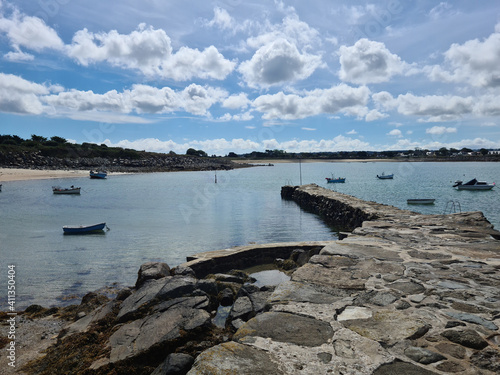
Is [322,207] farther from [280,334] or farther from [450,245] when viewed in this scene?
[280,334]

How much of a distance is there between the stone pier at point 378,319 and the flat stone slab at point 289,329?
12 millimetres

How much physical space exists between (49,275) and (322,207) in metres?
19.8

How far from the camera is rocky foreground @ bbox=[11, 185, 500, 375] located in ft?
11.2

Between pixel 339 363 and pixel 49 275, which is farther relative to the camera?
pixel 49 275

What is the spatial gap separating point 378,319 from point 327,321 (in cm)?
63

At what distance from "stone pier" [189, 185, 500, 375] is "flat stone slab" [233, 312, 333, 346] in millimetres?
12

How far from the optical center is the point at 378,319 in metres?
4.18

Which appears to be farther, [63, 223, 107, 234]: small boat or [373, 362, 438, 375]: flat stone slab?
[63, 223, 107, 234]: small boat

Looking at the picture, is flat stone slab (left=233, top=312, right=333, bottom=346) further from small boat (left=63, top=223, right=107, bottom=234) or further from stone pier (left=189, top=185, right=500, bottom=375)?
small boat (left=63, top=223, right=107, bottom=234)

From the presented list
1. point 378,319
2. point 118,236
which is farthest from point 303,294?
point 118,236

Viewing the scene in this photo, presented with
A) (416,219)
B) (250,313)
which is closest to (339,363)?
(250,313)

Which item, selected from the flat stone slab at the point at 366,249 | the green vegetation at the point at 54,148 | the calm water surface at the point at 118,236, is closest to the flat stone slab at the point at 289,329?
the flat stone slab at the point at 366,249

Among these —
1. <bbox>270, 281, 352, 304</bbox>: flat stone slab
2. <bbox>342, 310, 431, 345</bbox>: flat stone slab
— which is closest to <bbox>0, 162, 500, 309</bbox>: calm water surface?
<bbox>270, 281, 352, 304</bbox>: flat stone slab

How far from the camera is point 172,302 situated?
5.91m
